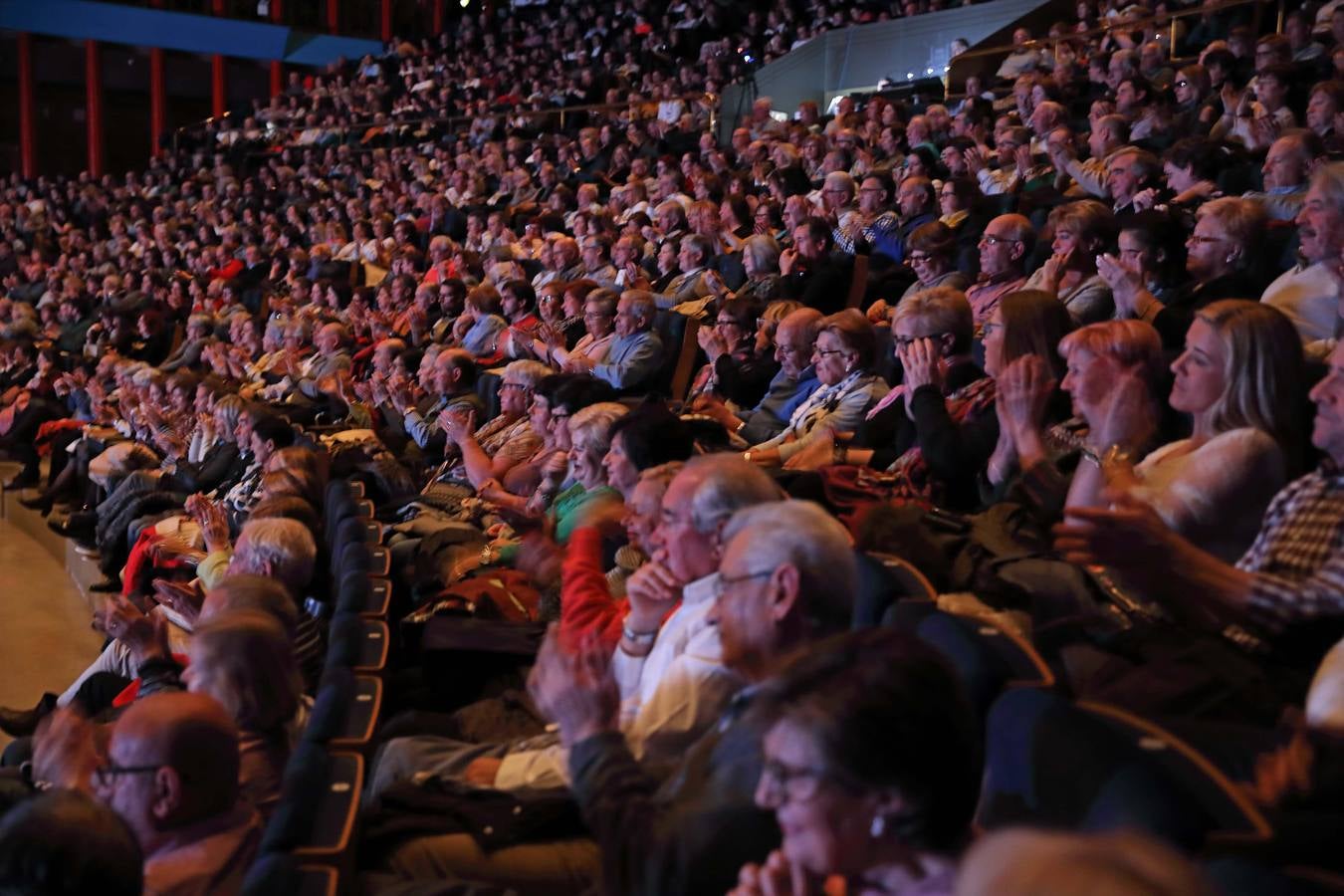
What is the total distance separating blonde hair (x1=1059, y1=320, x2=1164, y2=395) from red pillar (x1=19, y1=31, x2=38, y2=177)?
1722cm

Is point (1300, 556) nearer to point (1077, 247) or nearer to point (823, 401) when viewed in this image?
point (823, 401)

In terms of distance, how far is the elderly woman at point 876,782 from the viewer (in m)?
0.92

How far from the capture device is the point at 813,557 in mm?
1408

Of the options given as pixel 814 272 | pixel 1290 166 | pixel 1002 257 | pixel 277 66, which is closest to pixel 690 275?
pixel 814 272

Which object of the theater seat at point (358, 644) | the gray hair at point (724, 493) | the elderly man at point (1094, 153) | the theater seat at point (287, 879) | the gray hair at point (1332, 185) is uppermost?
the elderly man at point (1094, 153)

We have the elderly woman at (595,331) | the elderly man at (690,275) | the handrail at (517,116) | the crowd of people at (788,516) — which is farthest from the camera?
the handrail at (517,116)

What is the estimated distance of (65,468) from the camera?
6031 millimetres

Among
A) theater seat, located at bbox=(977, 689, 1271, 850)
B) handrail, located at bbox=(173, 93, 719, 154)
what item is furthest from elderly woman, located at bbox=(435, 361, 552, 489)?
handrail, located at bbox=(173, 93, 719, 154)

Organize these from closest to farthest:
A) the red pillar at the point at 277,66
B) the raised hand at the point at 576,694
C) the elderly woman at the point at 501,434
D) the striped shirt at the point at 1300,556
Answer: the raised hand at the point at 576,694, the striped shirt at the point at 1300,556, the elderly woman at the point at 501,434, the red pillar at the point at 277,66

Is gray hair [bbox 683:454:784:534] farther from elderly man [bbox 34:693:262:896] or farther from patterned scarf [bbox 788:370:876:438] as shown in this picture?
patterned scarf [bbox 788:370:876:438]

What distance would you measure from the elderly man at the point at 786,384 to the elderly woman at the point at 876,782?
231 centimetres

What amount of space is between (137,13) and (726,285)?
14586mm

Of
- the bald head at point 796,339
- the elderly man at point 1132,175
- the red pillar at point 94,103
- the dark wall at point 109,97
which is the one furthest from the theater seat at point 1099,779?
the red pillar at point 94,103

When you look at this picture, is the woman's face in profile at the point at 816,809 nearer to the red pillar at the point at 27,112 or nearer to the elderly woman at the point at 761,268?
the elderly woman at the point at 761,268
